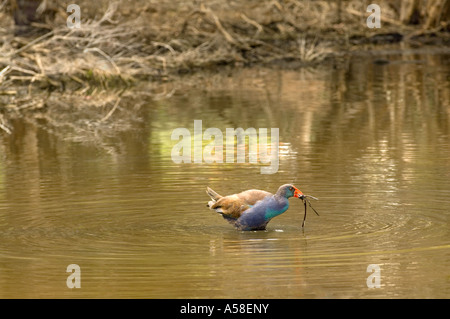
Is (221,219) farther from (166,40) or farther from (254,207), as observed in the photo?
(166,40)

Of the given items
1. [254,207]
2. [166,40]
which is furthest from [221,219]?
[166,40]

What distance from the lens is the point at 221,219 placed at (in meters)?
10.8

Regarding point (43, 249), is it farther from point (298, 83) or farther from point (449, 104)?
point (298, 83)

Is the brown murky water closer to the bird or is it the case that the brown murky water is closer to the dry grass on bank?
the bird

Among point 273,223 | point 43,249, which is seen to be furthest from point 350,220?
point 43,249

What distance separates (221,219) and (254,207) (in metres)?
0.85

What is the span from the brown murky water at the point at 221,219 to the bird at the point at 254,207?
0.13m

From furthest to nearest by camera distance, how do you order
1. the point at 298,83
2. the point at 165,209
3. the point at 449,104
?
the point at 298,83, the point at 449,104, the point at 165,209

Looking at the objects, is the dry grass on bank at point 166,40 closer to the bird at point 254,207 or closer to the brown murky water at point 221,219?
the brown murky water at point 221,219

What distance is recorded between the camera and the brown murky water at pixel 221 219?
331 inches

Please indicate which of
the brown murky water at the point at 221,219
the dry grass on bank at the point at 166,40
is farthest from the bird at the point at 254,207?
the dry grass on bank at the point at 166,40

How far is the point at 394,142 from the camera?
15.8 metres

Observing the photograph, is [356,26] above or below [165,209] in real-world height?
above

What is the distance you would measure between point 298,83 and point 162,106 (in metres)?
5.33
